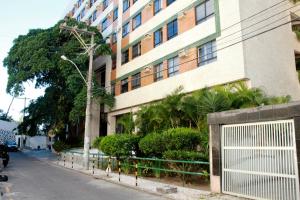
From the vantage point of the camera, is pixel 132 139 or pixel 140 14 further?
pixel 140 14

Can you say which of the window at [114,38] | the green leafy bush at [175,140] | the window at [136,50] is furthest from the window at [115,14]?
the green leafy bush at [175,140]

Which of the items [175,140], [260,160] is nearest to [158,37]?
[175,140]

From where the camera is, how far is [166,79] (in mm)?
22141

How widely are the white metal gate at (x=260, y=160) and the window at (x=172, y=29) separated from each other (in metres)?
12.8

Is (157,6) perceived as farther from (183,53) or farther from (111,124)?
(111,124)

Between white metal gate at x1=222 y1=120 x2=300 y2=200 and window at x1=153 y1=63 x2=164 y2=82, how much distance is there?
1285cm

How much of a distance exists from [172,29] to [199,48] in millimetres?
3851

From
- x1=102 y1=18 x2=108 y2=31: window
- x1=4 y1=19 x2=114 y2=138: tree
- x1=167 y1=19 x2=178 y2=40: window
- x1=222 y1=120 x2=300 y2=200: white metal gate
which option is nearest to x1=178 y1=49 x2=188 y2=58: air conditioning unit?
x1=167 y1=19 x2=178 y2=40: window

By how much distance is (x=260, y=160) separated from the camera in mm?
9500

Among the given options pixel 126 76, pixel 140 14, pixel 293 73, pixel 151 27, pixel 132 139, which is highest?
pixel 140 14

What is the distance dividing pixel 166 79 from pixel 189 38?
3482 millimetres

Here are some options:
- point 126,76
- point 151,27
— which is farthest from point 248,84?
point 126,76

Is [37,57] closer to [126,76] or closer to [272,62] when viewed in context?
[126,76]

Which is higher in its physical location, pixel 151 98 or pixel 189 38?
pixel 189 38
